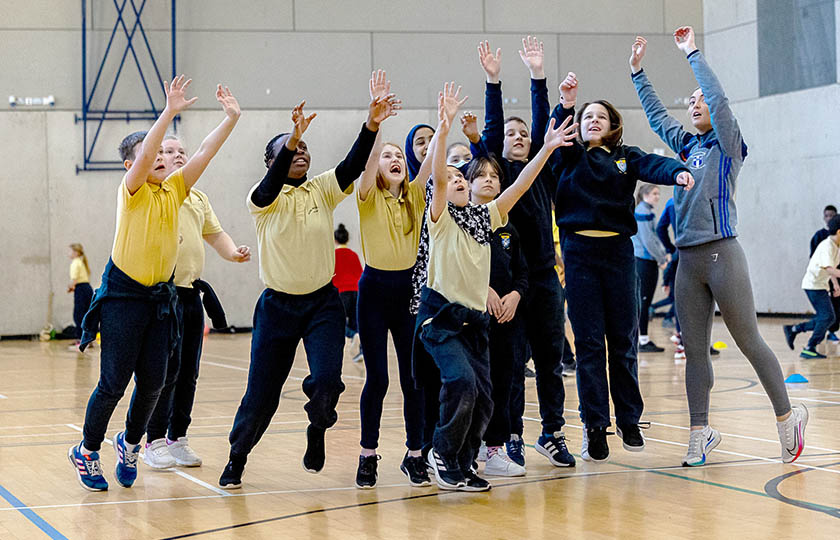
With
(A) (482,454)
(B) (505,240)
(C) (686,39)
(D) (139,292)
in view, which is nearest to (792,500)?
(A) (482,454)

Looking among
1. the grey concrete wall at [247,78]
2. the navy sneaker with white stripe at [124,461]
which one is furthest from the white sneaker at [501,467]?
the grey concrete wall at [247,78]

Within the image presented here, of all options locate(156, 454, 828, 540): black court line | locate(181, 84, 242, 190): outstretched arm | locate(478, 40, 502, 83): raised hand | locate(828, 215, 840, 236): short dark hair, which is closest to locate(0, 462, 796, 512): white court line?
locate(156, 454, 828, 540): black court line

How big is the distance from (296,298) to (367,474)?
904mm

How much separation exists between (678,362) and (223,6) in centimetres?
1044

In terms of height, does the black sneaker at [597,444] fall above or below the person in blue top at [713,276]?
below

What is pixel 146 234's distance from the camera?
Answer: 16.0 ft

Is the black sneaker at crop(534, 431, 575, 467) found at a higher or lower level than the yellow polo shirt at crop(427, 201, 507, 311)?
lower

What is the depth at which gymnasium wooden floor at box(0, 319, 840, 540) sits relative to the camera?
13.4ft

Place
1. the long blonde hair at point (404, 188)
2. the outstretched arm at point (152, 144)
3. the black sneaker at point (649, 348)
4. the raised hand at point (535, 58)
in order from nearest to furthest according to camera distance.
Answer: the outstretched arm at point (152, 144), the long blonde hair at point (404, 188), the raised hand at point (535, 58), the black sneaker at point (649, 348)

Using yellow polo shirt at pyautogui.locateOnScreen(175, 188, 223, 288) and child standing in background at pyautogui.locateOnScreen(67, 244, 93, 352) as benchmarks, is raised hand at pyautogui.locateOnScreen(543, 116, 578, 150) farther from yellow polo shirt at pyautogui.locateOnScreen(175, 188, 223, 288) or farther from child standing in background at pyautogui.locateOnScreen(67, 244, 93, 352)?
child standing in background at pyautogui.locateOnScreen(67, 244, 93, 352)

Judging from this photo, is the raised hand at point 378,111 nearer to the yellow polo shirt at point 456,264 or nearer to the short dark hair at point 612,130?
the yellow polo shirt at point 456,264

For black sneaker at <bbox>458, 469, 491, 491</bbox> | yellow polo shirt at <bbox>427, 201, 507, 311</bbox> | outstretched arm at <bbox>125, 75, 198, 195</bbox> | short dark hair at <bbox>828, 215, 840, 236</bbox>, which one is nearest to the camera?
outstretched arm at <bbox>125, 75, 198, 195</bbox>

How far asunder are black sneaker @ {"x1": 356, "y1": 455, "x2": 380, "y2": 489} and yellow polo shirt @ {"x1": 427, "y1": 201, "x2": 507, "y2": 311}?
0.87m

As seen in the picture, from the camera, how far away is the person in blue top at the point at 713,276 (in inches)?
206
